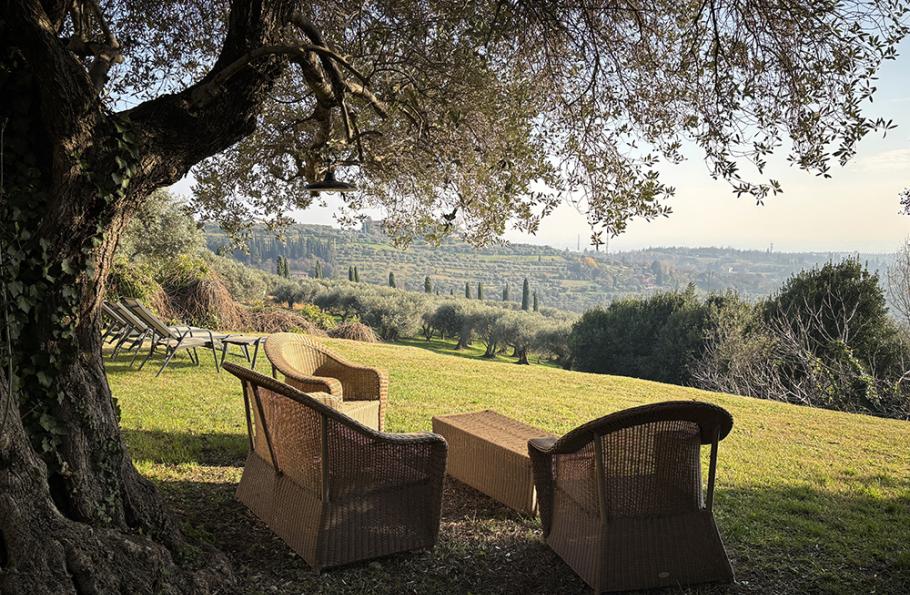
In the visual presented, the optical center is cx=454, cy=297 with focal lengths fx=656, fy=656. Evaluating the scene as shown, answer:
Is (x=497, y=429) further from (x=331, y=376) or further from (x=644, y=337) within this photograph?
(x=644, y=337)

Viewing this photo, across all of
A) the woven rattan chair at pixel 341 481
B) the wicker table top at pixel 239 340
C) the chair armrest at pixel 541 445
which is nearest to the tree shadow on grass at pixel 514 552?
the woven rattan chair at pixel 341 481

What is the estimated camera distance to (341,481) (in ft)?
11.6

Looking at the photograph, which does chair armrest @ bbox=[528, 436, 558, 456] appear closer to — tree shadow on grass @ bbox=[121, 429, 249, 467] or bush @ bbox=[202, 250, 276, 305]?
tree shadow on grass @ bbox=[121, 429, 249, 467]

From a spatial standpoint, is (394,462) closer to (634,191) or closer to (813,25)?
(634,191)

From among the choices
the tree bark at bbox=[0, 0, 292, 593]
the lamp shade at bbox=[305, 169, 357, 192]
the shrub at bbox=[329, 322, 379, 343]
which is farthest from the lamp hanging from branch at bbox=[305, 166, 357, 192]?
the shrub at bbox=[329, 322, 379, 343]

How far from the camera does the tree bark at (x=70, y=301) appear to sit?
2615mm

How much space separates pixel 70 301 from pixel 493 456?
114 inches

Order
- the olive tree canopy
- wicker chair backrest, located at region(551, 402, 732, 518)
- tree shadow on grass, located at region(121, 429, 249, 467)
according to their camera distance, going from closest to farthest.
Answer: wicker chair backrest, located at region(551, 402, 732, 518), the olive tree canopy, tree shadow on grass, located at region(121, 429, 249, 467)

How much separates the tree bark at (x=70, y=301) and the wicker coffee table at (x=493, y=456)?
6.61 ft

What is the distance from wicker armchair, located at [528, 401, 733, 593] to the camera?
3.24 metres

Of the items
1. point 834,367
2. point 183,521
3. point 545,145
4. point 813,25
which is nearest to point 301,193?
point 545,145

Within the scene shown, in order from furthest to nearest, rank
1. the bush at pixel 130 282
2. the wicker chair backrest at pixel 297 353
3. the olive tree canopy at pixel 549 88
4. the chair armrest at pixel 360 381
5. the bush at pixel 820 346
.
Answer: the bush at pixel 820 346 → the bush at pixel 130 282 → the wicker chair backrest at pixel 297 353 → the chair armrest at pixel 360 381 → the olive tree canopy at pixel 549 88

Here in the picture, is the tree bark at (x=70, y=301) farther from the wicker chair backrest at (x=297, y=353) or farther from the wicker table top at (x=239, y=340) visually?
the wicker table top at (x=239, y=340)

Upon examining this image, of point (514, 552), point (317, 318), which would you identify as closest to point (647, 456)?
point (514, 552)
